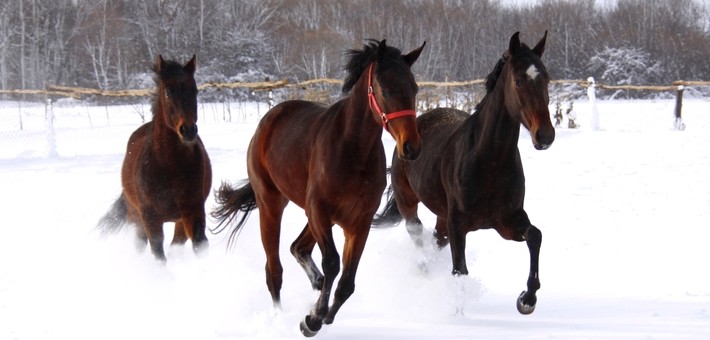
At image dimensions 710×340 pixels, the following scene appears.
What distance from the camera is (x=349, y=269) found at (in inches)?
181

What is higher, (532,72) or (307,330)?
(532,72)

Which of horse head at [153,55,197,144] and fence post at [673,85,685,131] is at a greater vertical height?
horse head at [153,55,197,144]

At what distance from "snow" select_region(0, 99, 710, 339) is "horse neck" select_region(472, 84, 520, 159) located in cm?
84

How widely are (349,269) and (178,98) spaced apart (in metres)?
2.13

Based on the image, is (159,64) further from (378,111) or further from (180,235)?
(378,111)

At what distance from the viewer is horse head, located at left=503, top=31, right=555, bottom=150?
4.67 metres

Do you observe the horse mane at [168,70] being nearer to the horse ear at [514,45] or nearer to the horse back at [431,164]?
the horse back at [431,164]

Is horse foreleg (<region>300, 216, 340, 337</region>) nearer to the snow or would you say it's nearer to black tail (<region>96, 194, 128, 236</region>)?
the snow

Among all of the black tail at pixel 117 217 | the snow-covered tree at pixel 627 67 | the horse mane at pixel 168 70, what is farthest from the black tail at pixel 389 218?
the snow-covered tree at pixel 627 67

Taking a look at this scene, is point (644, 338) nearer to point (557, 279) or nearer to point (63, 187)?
point (557, 279)

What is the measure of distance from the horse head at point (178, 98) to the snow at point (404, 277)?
1019 millimetres

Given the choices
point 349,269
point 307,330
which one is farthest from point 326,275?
point 307,330

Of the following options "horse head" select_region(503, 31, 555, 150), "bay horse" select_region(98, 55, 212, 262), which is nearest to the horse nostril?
"bay horse" select_region(98, 55, 212, 262)

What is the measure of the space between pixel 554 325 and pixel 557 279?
181 cm
